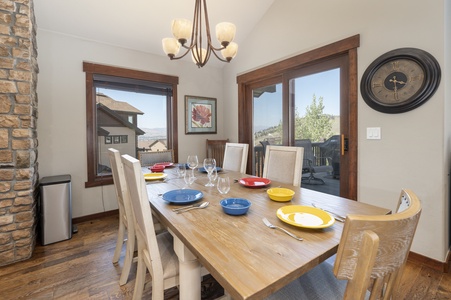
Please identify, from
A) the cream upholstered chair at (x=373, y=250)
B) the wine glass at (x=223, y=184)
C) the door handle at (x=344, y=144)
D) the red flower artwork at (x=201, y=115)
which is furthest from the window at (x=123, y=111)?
the cream upholstered chair at (x=373, y=250)

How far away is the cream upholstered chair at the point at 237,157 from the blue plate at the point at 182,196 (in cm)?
109

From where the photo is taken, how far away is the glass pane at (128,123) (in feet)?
10.5

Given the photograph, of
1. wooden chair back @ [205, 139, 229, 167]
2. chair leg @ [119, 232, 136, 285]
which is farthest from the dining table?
wooden chair back @ [205, 139, 229, 167]

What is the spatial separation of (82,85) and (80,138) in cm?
73

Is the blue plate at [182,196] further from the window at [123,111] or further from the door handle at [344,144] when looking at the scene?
the window at [123,111]

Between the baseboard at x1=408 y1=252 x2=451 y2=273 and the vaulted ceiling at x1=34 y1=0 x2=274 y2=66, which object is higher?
the vaulted ceiling at x1=34 y1=0 x2=274 y2=66

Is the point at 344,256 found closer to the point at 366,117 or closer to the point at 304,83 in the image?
the point at 366,117

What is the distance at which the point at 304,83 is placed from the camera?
9.45ft

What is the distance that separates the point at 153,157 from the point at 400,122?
2.79m

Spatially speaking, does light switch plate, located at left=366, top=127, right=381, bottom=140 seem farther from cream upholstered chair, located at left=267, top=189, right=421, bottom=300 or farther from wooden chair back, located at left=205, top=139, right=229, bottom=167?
wooden chair back, located at left=205, top=139, right=229, bottom=167

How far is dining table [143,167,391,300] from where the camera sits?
2.13ft

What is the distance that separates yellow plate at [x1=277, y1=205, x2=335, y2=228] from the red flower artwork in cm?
306

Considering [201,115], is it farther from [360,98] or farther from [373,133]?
[373,133]

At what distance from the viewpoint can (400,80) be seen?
6.35 feet
